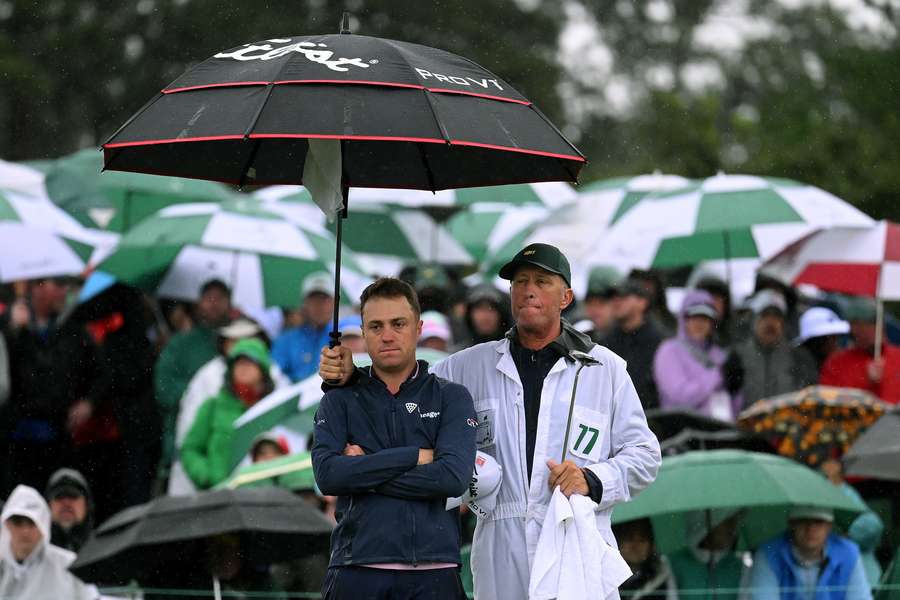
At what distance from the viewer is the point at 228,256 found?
13.3 metres

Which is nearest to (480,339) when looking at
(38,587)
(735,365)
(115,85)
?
(735,365)

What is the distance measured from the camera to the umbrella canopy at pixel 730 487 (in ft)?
27.3

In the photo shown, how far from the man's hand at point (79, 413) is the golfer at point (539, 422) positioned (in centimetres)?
573

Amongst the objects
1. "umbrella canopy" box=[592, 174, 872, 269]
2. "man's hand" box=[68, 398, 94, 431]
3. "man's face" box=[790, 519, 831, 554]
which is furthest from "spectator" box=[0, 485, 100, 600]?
"umbrella canopy" box=[592, 174, 872, 269]

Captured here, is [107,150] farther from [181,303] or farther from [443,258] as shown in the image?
[443,258]

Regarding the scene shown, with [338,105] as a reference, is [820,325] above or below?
below

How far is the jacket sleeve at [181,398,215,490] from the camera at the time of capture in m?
10.6

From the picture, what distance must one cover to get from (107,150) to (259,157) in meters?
0.95

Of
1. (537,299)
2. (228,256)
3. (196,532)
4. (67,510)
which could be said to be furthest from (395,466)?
(228,256)

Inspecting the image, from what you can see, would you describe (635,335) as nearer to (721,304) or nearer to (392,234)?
(721,304)

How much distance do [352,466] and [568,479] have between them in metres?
0.73

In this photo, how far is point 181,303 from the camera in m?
12.9

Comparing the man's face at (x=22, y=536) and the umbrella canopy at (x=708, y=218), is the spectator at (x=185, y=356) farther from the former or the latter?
the umbrella canopy at (x=708, y=218)

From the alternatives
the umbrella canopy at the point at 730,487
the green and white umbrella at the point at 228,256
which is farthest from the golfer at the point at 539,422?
the green and white umbrella at the point at 228,256
